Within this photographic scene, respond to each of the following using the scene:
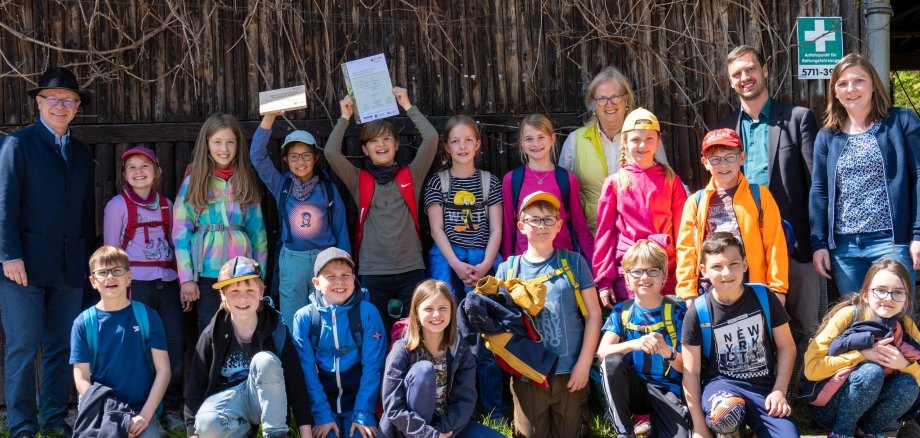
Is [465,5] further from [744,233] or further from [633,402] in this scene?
[633,402]

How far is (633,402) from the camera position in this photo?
15.1ft

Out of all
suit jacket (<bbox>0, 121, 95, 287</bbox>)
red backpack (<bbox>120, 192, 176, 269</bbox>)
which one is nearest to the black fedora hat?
suit jacket (<bbox>0, 121, 95, 287</bbox>)

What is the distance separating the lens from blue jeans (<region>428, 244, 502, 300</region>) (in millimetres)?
5352

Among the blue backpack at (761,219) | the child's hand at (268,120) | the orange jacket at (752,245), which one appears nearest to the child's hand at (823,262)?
the blue backpack at (761,219)

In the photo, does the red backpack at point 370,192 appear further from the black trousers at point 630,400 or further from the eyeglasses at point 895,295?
the eyeglasses at point 895,295

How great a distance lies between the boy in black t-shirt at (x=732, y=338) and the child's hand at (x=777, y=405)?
70 mm

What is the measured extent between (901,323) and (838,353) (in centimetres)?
37

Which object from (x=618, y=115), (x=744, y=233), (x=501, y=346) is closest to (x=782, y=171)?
(x=744, y=233)

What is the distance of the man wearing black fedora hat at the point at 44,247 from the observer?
16.1 ft

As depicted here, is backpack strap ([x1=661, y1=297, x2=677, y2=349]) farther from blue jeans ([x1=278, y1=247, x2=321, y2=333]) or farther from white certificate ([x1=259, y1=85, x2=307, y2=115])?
white certificate ([x1=259, y1=85, x2=307, y2=115])

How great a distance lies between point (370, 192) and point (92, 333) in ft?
6.15

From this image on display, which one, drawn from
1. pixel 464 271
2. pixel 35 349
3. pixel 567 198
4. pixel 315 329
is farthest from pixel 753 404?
pixel 35 349

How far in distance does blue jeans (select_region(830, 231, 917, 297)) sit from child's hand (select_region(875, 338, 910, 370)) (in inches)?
22.6

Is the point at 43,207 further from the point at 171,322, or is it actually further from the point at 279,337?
the point at 279,337
